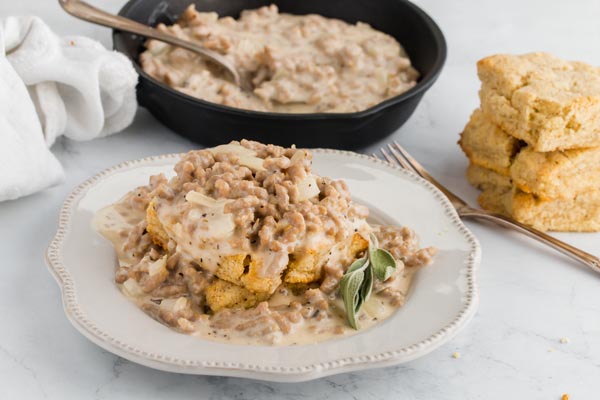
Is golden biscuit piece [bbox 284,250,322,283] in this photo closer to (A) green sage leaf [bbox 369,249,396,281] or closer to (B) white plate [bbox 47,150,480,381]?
(A) green sage leaf [bbox 369,249,396,281]

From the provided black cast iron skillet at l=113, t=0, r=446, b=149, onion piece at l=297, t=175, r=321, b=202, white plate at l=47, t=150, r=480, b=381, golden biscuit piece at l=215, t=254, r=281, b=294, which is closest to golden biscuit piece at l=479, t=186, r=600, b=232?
white plate at l=47, t=150, r=480, b=381

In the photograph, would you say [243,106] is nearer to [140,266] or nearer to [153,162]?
Result: [153,162]

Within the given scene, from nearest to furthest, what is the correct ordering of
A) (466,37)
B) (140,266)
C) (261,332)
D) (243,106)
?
(261,332)
(140,266)
(243,106)
(466,37)

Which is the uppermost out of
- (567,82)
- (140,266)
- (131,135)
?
(567,82)

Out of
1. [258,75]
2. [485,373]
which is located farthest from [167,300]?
[258,75]

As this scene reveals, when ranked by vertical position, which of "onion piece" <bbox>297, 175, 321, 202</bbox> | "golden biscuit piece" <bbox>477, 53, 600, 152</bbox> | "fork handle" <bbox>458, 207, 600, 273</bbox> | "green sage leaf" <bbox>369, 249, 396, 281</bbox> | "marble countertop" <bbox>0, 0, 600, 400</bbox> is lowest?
"marble countertop" <bbox>0, 0, 600, 400</bbox>

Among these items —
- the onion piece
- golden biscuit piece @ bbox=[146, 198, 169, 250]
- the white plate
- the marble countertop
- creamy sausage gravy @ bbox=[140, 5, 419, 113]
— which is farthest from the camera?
creamy sausage gravy @ bbox=[140, 5, 419, 113]

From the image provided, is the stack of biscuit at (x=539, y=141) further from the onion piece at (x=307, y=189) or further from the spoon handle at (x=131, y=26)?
the spoon handle at (x=131, y=26)

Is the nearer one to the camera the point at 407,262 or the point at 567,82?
the point at 407,262
